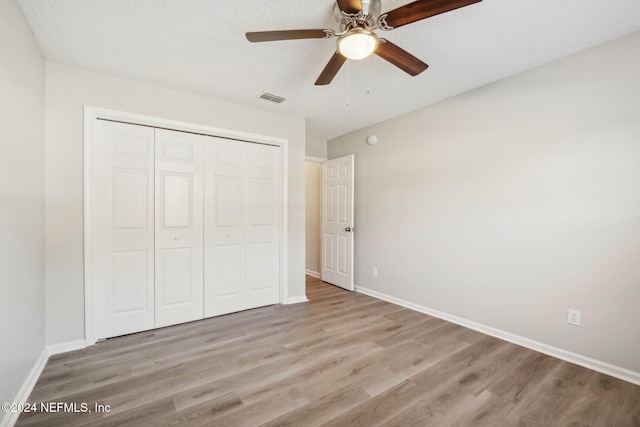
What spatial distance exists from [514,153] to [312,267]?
3.84 metres

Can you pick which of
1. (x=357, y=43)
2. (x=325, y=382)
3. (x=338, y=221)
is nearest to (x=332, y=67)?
(x=357, y=43)

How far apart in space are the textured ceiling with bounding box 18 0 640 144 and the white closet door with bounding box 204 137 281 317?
0.75 metres

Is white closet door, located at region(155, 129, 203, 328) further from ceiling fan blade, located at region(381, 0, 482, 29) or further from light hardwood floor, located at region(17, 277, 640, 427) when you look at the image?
ceiling fan blade, located at region(381, 0, 482, 29)

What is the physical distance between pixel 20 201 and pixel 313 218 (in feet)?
13.3

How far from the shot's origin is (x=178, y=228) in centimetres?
290

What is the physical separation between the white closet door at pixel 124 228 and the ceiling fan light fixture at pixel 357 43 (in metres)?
2.17

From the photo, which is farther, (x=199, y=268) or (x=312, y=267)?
(x=312, y=267)

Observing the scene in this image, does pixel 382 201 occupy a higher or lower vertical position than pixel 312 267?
higher

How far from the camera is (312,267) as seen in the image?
541 centimetres

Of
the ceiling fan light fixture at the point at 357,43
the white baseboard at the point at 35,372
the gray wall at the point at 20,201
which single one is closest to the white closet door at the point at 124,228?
the white baseboard at the point at 35,372

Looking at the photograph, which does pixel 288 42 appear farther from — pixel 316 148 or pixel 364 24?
pixel 316 148

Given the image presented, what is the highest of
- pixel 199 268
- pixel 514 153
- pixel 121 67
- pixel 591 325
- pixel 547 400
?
pixel 121 67

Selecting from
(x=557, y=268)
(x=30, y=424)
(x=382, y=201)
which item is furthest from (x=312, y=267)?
(x=30, y=424)

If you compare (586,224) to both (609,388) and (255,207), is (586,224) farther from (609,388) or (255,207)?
(255,207)
